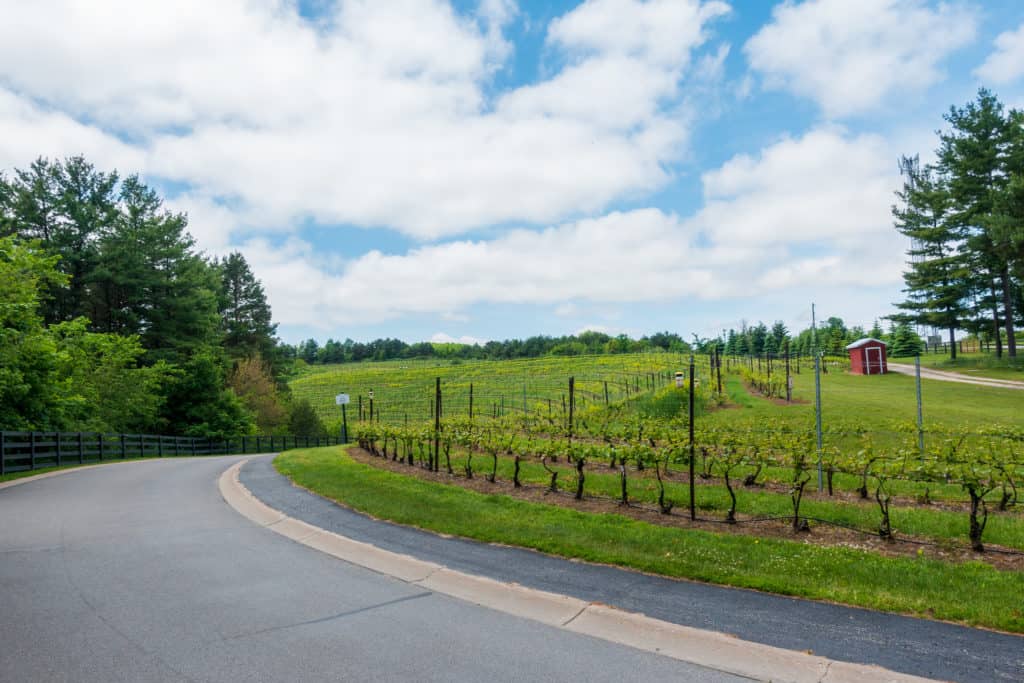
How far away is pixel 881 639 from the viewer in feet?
12.3

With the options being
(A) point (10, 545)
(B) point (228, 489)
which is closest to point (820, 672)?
(A) point (10, 545)

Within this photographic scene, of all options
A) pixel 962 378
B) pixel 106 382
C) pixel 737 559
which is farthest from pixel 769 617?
pixel 962 378

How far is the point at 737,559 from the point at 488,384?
156 feet

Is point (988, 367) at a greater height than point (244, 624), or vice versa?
point (988, 367)

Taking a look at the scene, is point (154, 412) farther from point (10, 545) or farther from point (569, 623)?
point (569, 623)

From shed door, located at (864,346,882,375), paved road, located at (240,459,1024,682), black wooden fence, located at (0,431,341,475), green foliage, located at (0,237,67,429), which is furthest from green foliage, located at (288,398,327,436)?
shed door, located at (864,346,882,375)

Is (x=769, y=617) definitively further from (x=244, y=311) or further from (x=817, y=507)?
(x=244, y=311)

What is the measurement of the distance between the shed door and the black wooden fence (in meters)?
39.0

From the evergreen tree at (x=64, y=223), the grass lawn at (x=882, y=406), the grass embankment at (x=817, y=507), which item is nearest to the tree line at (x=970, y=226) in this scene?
the grass lawn at (x=882, y=406)

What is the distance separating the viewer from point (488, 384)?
173 ft

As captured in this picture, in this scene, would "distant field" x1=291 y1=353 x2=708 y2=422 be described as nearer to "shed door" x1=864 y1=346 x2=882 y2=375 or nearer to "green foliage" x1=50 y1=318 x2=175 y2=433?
"shed door" x1=864 y1=346 x2=882 y2=375

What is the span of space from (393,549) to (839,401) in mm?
21651

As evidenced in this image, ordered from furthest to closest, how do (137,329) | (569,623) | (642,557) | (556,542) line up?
1. (137,329)
2. (556,542)
3. (642,557)
4. (569,623)

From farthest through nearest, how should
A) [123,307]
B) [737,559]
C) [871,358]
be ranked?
[871,358], [123,307], [737,559]
